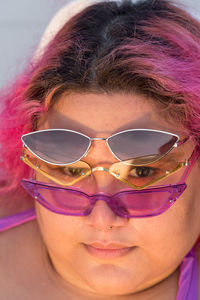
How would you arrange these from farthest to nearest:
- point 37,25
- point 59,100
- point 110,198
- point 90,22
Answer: point 37,25
point 90,22
point 59,100
point 110,198

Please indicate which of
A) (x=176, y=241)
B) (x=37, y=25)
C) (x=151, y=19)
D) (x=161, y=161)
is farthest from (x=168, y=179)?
(x=37, y=25)

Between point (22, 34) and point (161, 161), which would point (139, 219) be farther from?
A: point (22, 34)

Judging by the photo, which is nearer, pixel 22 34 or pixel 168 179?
pixel 168 179

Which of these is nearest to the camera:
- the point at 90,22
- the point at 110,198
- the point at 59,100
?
the point at 110,198

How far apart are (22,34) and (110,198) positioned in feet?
5.19

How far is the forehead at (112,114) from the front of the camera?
1256 millimetres

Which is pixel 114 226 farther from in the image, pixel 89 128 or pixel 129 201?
pixel 89 128

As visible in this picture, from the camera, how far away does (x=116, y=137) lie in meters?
1.22

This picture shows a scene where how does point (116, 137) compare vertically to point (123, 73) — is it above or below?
below

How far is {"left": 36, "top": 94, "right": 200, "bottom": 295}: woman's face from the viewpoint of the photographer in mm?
1231

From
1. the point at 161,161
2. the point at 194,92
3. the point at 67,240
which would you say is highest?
the point at 194,92

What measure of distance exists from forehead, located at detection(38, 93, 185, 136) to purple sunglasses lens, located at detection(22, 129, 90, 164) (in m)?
0.04

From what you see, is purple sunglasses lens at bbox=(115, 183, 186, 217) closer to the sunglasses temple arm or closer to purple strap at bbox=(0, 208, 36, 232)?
the sunglasses temple arm

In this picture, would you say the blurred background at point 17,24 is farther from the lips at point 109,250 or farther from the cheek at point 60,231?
the lips at point 109,250
